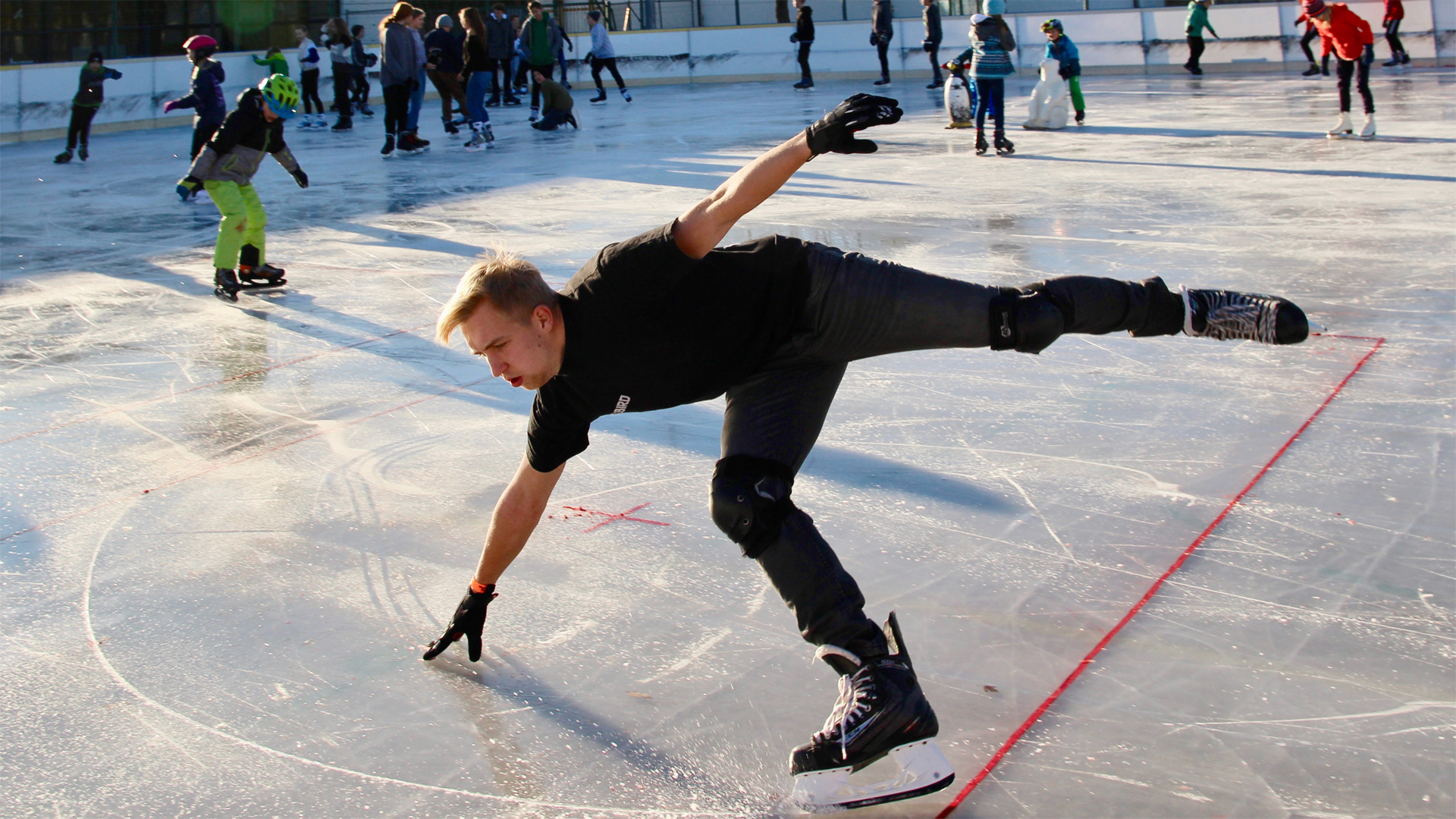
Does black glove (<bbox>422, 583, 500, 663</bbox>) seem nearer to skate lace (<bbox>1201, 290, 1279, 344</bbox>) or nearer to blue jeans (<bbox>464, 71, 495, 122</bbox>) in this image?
skate lace (<bbox>1201, 290, 1279, 344</bbox>)

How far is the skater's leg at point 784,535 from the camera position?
2.54 m

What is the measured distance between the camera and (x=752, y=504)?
8.37 ft

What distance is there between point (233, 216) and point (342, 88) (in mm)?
12882

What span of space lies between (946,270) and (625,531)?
13.2 ft

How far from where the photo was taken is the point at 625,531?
4004 millimetres

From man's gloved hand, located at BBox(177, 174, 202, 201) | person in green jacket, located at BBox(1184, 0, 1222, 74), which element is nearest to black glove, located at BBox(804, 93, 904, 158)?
man's gloved hand, located at BBox(177, 174, 202, 201)

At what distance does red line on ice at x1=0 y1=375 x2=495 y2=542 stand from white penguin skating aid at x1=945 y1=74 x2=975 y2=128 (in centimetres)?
1049

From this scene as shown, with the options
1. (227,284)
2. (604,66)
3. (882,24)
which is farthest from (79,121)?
(882,24)

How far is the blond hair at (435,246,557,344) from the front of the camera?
8.26 ft

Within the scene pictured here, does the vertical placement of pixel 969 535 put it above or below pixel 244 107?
below

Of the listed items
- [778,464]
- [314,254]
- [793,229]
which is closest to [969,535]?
[778,464]

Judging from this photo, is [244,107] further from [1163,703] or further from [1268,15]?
[1268,15]

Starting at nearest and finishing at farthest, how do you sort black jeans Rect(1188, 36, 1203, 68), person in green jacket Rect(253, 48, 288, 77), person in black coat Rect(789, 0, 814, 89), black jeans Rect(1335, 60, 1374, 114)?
black jeans Rect(1335, 60, 1374, 114) < person in green jacket Rect(253, 48, 288, 77) < black jeans Rect(1188, 36, 1203, 68) < person in black coat Rect(789, 0, 814, 89)

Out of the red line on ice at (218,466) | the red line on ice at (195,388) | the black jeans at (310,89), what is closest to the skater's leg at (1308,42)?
the black jeans at (310,89)
